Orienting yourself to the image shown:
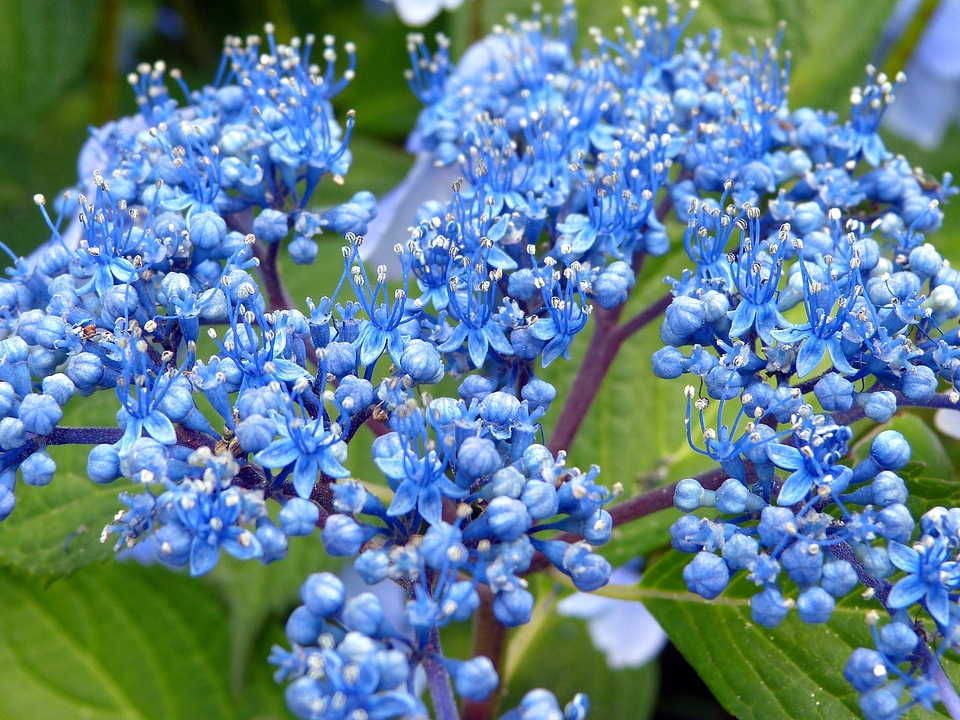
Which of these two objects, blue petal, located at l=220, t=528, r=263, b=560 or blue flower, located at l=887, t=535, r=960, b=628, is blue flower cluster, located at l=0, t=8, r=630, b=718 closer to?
blue petal, located at l=220, t=528, r=263, b=560

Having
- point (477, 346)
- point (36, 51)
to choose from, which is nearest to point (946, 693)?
point (477, 346)

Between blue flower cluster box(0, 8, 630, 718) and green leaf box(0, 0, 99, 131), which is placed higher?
blue flower cluster box(0, 8, 630, 718)

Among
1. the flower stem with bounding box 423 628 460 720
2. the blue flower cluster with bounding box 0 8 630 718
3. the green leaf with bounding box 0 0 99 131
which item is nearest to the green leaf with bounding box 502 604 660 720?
the blue flower cluster with bounding box 0 8 630 718

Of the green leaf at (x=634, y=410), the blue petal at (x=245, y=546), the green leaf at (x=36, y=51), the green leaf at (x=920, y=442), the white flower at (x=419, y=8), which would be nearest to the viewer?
the blue petal at (x=245, y=546)

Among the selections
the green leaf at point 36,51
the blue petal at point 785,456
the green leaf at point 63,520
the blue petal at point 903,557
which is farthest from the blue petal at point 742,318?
the green leaf at point 36,51

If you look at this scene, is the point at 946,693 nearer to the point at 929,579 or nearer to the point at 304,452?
the point at 929,579

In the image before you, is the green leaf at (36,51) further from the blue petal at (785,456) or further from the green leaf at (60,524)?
the blue petal at (785,456)

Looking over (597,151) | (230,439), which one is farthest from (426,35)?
(230,439)

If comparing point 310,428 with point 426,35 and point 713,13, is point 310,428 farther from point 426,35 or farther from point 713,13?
point 426,35
